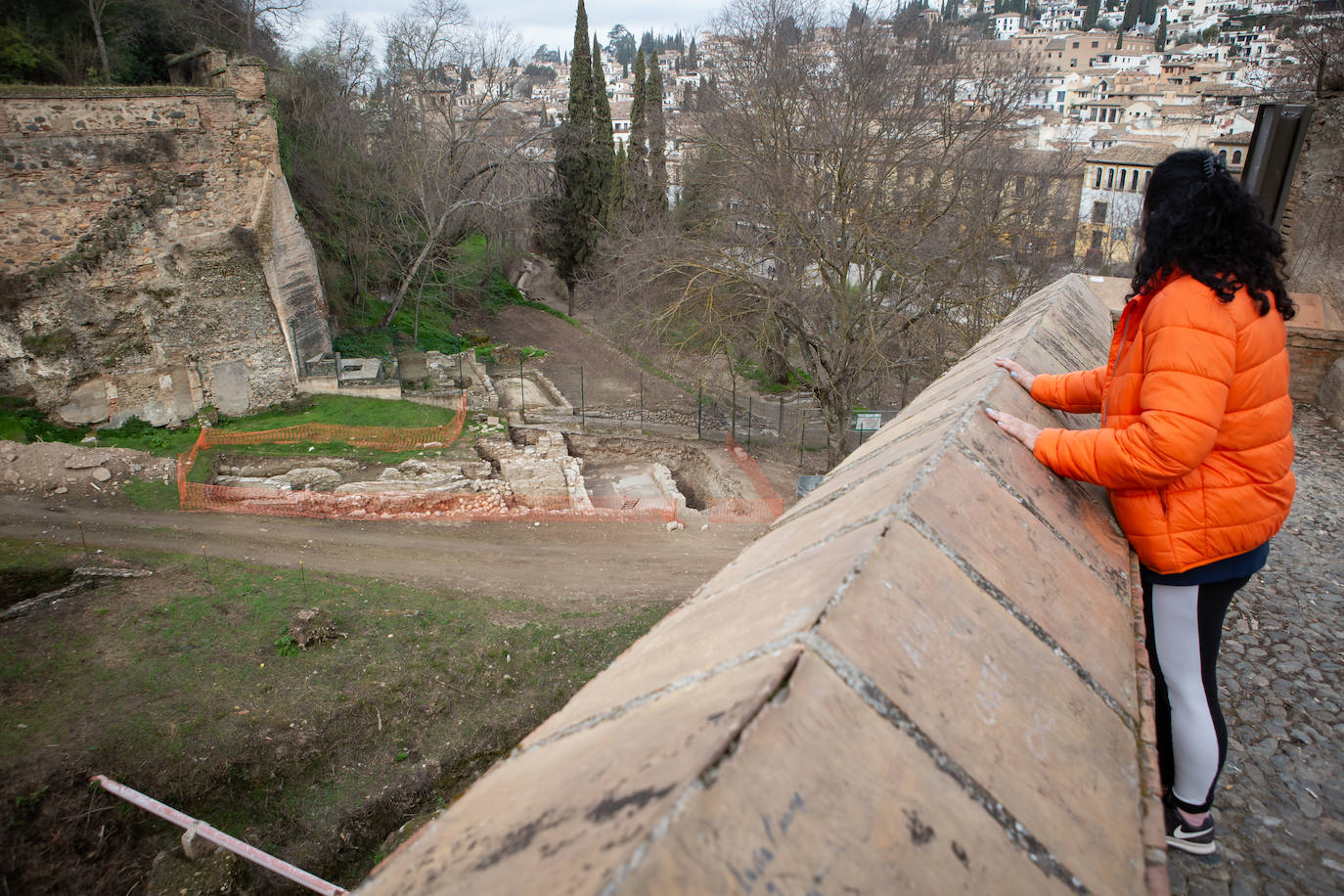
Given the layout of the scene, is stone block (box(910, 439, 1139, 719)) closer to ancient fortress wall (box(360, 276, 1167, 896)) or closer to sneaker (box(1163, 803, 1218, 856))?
ancient fortress wall (box(360, 276, 1167, 896))

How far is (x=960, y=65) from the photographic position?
60.0 feet

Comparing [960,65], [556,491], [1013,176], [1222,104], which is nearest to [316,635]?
[556,491]

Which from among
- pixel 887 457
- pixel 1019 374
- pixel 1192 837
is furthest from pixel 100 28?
pixel 1192 837

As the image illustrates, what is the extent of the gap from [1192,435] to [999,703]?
1.06 metres

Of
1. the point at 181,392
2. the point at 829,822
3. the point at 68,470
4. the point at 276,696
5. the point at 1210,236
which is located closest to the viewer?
the point at 829,822

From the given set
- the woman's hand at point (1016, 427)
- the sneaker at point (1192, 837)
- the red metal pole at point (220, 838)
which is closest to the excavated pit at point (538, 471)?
the red metal pole at point (220, 838)

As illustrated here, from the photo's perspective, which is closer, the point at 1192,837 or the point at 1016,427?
the point at 1016,427

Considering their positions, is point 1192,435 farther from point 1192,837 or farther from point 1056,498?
point 1192,837

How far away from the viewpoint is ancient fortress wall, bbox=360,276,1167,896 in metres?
0.85

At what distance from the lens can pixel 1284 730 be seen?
10.8 feet

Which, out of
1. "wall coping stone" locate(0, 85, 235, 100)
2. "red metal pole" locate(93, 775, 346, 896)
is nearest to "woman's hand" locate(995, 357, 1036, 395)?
"red metal pole" locate(93, 775, 346, 896)

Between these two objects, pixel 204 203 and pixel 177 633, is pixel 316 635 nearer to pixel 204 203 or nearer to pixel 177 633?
pixel 177 633

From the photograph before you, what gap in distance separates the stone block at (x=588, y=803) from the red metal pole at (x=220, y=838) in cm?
655

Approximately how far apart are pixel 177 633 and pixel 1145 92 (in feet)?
250
